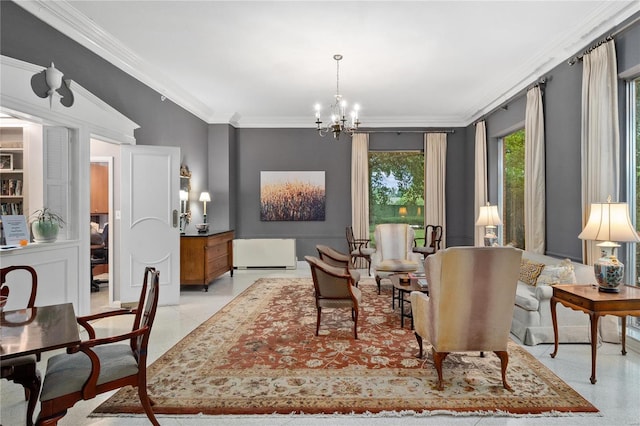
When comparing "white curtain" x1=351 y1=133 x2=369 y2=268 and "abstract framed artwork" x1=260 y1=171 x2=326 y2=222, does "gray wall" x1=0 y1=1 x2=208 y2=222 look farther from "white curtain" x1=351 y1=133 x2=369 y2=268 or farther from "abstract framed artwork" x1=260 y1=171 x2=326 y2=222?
"white curtain" x1=351 y1=133 x2=369 y2=268

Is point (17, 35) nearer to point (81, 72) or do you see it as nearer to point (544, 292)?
point (81, 72)

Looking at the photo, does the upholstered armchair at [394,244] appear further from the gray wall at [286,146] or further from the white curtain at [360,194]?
the gray wall at [286,146]

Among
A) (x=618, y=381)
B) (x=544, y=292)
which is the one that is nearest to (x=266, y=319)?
(x=544, y=292)

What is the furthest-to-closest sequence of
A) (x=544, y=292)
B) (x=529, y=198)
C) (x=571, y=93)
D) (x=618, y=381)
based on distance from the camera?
(x=529, y=198) → (x=571, y=93) → (x=544, y=292) → (x=618, y=381)

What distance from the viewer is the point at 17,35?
10.6 ft

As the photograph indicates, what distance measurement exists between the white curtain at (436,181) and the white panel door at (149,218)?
18.1ft

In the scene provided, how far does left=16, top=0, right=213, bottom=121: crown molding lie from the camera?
348 cm

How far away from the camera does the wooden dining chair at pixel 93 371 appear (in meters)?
1.84

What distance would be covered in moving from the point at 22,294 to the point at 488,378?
419 centimetres

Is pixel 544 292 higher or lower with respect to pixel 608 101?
lower

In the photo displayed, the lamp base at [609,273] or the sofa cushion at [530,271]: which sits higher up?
the lamp base at [609,273]

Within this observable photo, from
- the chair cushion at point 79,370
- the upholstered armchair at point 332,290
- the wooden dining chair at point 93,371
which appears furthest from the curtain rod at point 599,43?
the chair cushion at point 79,370

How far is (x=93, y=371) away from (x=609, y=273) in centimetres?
374

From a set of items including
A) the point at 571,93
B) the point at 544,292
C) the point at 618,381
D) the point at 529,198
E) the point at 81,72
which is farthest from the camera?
the point at 529,198
